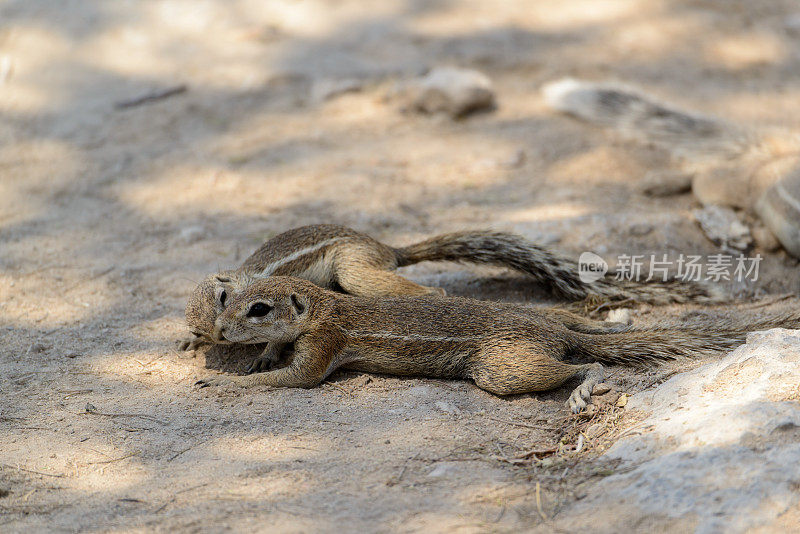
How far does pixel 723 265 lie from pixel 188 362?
3738 millimetres

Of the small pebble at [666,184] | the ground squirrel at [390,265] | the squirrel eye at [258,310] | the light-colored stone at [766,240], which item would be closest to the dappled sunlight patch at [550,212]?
the small pebble at [666,184]

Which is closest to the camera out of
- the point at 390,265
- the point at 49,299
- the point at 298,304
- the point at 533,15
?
the point at 298,304

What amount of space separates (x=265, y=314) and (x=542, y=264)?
190 centimetres

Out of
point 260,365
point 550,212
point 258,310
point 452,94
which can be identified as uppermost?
point 452,94

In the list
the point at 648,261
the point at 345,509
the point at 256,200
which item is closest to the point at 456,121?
the point at 256,200

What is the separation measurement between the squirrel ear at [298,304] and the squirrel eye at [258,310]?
162 millimetres

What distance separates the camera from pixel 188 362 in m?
4.58

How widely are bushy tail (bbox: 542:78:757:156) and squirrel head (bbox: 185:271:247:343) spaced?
4.29 m

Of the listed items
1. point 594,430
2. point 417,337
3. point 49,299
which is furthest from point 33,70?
point 594,430

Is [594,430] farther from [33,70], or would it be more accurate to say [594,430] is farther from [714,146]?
[33,70]

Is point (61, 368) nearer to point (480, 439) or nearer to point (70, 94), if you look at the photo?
point (480, 439)

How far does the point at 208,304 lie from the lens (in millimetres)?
4418

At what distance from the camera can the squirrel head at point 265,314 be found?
Result: 4.18 meters

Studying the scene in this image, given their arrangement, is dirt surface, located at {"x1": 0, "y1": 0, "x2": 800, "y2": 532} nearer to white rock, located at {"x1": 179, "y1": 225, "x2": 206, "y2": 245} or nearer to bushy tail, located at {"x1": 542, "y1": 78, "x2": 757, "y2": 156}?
white rock, located at {"x1": 179, "y1": 225, "x2": 206, "y2": 245}
